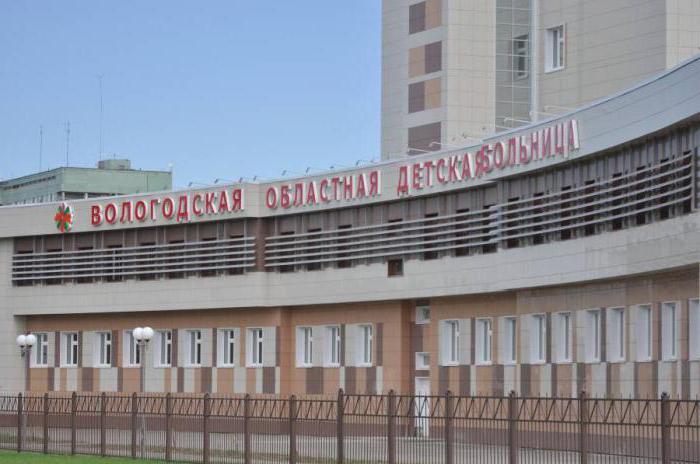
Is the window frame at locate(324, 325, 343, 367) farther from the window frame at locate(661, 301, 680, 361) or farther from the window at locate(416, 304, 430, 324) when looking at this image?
the window frame at locate(661, 301, 680, 361)

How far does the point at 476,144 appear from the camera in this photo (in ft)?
171

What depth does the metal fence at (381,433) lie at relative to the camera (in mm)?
28828

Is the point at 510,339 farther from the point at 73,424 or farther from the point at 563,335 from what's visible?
the point at 73,424

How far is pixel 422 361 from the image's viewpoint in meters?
57.7

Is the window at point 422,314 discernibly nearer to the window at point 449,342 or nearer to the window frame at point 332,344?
the window at point 449,342

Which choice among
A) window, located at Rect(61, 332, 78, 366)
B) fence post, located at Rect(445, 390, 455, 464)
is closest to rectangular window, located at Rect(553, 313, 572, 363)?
fence post, located at Rect(445, 390, 455, 464)

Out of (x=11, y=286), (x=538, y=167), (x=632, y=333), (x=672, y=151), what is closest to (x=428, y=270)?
(x=538, y=167)

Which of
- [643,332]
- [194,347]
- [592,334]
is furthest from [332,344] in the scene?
[643,332]

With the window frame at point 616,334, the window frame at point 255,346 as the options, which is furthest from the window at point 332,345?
the window frame at point 616,334

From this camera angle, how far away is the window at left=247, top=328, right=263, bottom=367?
2502 inches

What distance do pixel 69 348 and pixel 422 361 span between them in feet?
62.3

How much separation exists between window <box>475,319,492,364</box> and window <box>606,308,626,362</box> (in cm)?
797

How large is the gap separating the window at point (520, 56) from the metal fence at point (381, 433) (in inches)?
1224

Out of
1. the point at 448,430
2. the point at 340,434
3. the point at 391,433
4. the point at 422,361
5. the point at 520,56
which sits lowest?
the point at 340,434
